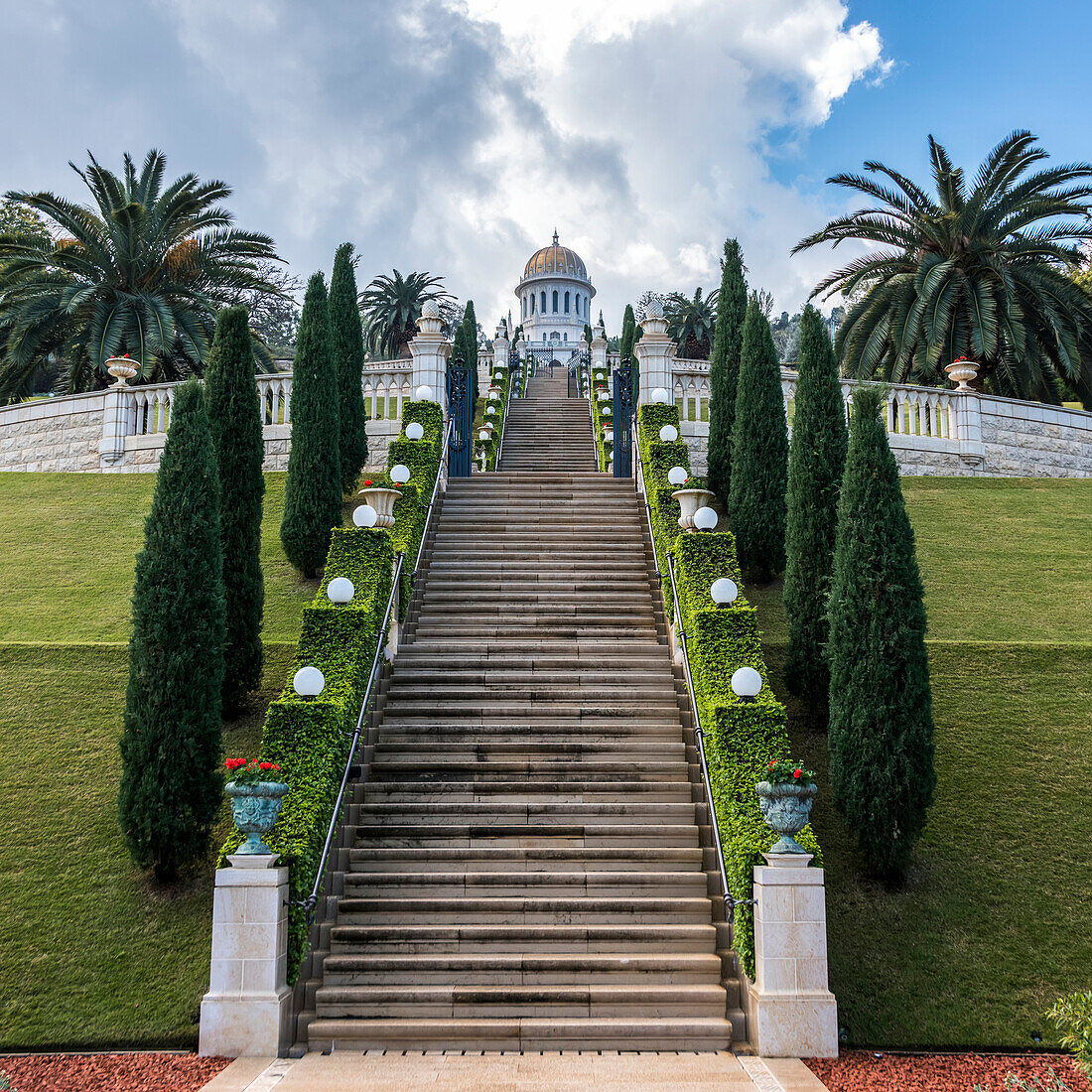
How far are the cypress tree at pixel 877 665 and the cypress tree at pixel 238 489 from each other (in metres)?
6.72

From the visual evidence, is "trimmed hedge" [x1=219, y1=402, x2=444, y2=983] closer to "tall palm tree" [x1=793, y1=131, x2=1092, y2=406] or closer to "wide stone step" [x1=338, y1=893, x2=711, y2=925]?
"wide stone step" [x1=338, y1=893, x2=711, y2=925]

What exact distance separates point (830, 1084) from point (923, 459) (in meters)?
15.7

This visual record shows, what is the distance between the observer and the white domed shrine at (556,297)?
60.0 meters

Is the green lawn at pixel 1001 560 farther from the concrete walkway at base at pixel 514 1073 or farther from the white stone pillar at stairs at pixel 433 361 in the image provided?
the white stone pillar at stairs at pixel 433 361

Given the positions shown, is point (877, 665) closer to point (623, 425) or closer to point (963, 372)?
point (623, 425)

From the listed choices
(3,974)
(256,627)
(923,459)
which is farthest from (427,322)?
(3,974)

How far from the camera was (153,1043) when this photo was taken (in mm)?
6535

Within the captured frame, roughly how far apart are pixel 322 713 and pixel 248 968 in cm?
230

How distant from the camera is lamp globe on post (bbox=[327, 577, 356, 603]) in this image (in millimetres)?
9570

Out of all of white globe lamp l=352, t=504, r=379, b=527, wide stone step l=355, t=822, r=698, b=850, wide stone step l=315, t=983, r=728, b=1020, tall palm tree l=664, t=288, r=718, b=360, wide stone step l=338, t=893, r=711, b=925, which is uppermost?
tall palm tree l=664, t=288, r=718, b=360

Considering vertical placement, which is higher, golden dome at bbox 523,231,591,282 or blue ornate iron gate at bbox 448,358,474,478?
golden dome at bbox 523,231,591,282

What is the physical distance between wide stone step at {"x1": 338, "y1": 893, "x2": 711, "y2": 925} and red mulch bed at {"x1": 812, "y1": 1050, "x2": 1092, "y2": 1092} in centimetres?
163

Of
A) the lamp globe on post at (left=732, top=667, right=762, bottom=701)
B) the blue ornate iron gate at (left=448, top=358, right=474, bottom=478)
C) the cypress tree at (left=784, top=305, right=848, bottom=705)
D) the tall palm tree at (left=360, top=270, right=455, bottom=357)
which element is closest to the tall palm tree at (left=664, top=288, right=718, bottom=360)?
the tall palm tree at (left=360, top=270, right=455, bottom=357)

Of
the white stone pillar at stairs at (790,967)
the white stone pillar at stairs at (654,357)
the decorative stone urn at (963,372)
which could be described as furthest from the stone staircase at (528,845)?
the decorative stone urn at (963,372)
